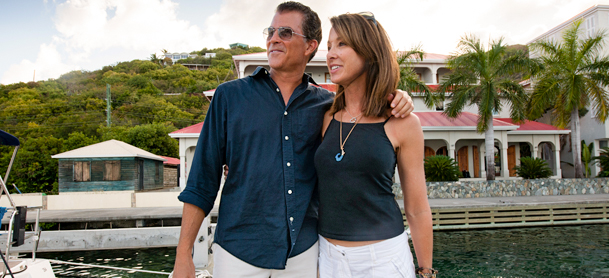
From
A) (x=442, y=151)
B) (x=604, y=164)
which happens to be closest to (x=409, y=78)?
(x=442, y=151)

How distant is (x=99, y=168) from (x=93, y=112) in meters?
27.8

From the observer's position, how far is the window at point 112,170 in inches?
784

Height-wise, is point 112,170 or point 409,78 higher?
point 409,78

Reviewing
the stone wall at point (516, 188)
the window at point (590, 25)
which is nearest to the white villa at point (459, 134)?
the stone wall at point (516, 188)

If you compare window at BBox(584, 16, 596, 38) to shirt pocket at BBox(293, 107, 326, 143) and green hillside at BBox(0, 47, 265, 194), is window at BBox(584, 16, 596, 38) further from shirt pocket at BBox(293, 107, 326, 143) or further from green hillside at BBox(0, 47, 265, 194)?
green hillside at BBox(0, 47, 265, 194)

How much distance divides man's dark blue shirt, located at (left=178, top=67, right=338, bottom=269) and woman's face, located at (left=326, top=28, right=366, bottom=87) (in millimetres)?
298

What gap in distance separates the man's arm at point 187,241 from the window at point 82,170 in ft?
69.7

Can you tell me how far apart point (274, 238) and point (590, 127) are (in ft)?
104

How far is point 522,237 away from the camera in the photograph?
35.4ft

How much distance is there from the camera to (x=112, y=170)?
20.0 meters

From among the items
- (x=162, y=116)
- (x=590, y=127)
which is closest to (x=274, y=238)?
(x=590, y=127)

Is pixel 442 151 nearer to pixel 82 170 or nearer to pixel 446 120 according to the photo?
pixel 446 120

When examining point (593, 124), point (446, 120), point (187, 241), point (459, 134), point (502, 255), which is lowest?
point (502, 255)

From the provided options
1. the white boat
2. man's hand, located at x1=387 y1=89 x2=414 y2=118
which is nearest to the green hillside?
the white boat
